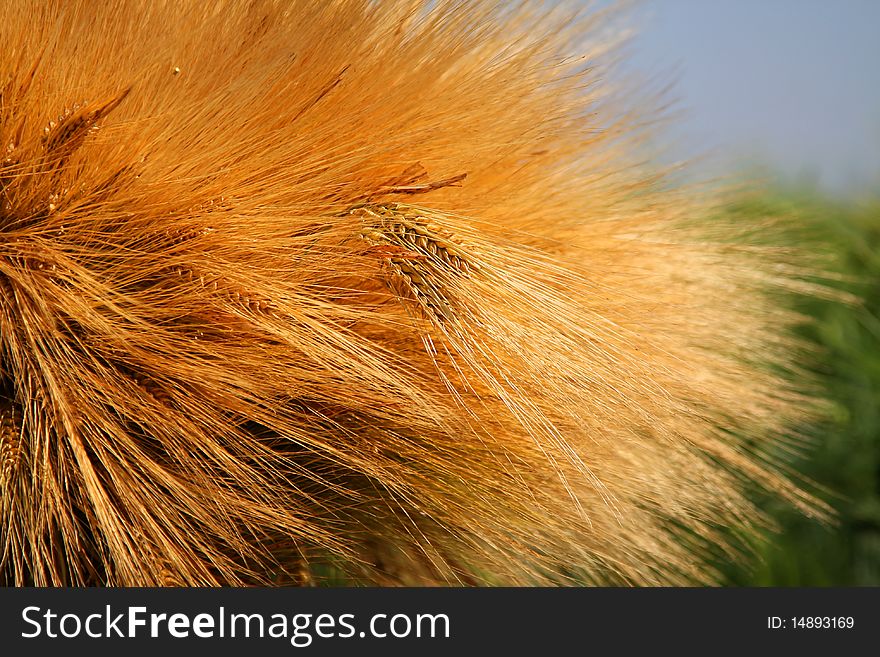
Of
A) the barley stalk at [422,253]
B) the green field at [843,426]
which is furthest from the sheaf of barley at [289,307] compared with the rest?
the green field at [843,426]

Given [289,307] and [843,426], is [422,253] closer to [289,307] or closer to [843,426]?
[289,307]

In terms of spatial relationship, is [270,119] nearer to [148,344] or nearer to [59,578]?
[148,344]

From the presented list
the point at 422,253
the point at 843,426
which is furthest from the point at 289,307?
the point at 843,426

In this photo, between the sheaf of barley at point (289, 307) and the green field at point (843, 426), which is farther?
the green field at point (843, 426)

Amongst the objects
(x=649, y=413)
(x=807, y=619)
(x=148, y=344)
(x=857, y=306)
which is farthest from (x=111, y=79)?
(x=857, y=306)

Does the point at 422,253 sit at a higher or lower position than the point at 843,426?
lower

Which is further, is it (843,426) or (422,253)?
(843,426)

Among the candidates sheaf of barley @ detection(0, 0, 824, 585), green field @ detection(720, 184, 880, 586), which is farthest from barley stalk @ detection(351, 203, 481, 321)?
green field @ detection(720, 184, 880, 586)

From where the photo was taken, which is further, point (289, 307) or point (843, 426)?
point (843, 426)

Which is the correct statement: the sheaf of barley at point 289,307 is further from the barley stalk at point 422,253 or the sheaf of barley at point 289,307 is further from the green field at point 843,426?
the green field at point 843,426
